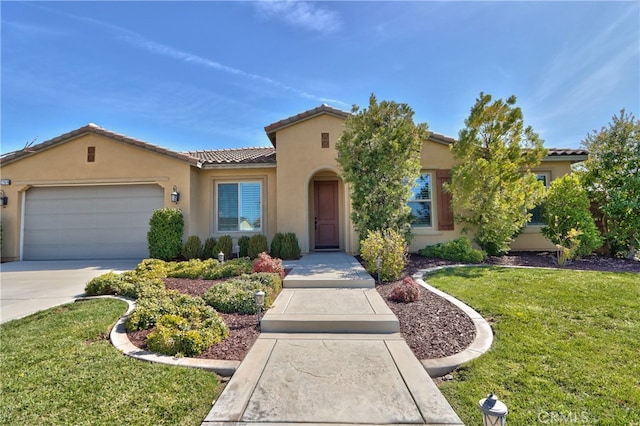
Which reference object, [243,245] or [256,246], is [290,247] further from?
[243,245]

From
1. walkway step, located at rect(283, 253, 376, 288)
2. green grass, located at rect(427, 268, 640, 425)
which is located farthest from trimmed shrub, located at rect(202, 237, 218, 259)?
green grass, located at rect(427, 268, 640, 425)

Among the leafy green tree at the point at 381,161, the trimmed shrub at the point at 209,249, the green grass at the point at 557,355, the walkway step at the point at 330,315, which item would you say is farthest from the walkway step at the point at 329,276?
the trimmed shrub at the point at 209,249

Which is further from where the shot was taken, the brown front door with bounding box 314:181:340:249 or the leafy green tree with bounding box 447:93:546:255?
the brown front door with bounding box 314:181:340:249

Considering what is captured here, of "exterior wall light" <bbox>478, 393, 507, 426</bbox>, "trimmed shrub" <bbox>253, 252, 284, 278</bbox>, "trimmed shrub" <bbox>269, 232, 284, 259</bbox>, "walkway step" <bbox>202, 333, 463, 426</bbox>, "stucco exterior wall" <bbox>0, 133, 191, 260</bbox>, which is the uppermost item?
"stucco exterior wall" <bbox>0, 133, 191, 260</bbox>

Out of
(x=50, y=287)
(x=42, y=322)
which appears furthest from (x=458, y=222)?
(x=50, y=287)

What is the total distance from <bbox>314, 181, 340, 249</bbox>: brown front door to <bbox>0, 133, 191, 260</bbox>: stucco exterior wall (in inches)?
236

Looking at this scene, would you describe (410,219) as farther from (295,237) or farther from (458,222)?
(295,237)

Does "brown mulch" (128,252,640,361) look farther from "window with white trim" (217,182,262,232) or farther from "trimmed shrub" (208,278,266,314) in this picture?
"window with white trim" (217,182,262,232)

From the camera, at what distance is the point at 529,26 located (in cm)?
805

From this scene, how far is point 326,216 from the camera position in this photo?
11836 millimetres

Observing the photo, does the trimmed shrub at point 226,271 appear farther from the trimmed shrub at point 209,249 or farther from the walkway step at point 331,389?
the walkway step at point 331,389

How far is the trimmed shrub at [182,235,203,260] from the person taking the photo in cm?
1004

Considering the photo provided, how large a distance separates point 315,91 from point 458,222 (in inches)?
310

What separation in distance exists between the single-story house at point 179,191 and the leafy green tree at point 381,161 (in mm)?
1634
